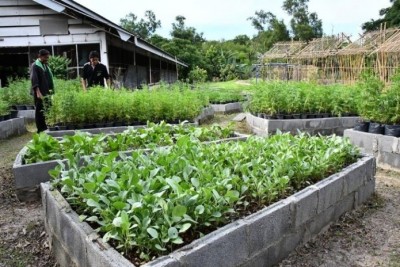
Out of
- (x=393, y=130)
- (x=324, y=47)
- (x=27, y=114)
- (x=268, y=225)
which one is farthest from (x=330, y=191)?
(x=324, y=47)

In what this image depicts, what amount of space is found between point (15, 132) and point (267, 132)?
16.6 feet

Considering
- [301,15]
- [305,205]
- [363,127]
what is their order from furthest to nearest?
[301,15] → [363,127] → [305,205]

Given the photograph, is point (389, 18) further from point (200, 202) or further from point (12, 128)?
point (200, 202)

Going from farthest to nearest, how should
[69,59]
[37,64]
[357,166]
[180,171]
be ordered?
1. [69,59]
2. [37,64]
3. [357,166]
4. [180,171]

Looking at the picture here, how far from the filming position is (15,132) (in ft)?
26.2

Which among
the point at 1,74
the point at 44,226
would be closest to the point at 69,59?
the point at 1,74

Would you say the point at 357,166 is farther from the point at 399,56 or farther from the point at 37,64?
the point at 399,56

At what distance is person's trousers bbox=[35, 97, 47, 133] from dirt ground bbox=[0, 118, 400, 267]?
2.89 metres

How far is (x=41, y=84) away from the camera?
23.1 ft

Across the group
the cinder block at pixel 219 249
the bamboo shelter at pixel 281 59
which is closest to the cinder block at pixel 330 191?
the cinder block at pixel 219 249

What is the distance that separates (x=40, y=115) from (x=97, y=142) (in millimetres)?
3467

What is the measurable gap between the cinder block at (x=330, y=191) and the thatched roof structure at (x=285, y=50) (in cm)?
1974

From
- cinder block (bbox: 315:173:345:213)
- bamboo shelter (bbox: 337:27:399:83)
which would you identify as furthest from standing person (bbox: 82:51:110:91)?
bamboo shelter (bbox: 337:27:399:83)

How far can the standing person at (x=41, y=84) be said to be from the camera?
6887mm
